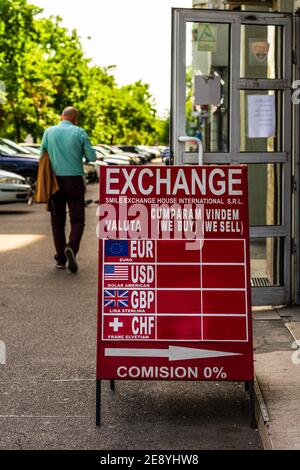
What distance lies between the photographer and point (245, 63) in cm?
893

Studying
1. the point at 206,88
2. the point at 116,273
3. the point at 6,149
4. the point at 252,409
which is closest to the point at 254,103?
the point at 206,88

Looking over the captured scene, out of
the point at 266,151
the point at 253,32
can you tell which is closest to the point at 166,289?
the point at 266,151

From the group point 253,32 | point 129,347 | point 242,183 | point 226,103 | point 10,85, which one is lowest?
point 129,347

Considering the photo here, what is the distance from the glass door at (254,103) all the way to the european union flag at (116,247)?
2.55 metres

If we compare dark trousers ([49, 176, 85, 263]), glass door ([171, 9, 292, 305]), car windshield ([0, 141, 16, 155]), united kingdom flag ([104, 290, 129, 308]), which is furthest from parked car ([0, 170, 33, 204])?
united kingdom flag ([104, 290, 129, 308])

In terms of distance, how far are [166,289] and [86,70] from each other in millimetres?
48160

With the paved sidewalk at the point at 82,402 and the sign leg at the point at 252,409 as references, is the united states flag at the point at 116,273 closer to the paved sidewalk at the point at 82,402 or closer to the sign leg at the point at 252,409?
the paved sidewalk at the point at 82,402

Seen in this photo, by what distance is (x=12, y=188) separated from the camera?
21094mm

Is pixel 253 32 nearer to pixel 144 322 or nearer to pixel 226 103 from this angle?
pixel 226 103

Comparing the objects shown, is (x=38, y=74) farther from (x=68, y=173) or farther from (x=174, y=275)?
(x=174, y=275)

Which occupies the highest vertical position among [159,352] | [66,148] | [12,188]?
[66,148]

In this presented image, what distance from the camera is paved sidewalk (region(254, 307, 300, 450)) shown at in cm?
480

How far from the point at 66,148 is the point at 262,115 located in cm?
319

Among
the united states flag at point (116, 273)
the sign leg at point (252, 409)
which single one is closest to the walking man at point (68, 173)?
the united states flag at point (116, 273)
